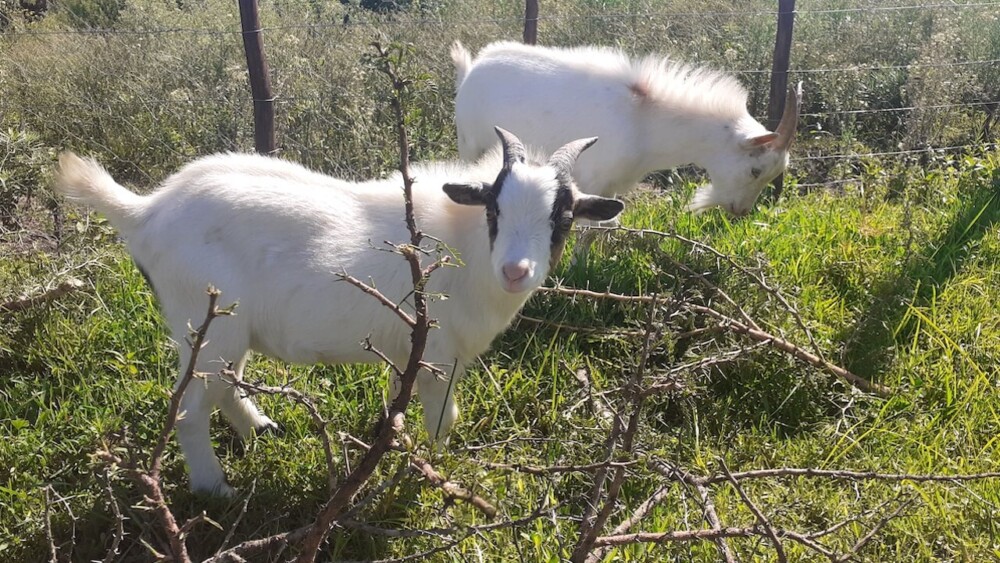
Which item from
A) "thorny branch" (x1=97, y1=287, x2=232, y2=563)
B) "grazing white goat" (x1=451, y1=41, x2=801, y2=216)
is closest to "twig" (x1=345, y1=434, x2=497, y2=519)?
"thorny branch" (x1=97, y1=287, x2=232, y2=563)

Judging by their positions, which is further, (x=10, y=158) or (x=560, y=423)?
(x=10, y=158)

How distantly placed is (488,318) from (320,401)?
0.99 m

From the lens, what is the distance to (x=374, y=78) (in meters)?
7.07

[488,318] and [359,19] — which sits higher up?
[359,19]

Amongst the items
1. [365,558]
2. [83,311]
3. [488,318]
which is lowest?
[365,558]

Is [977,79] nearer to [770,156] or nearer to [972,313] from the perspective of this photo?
[770,156]

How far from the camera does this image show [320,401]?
143 inches

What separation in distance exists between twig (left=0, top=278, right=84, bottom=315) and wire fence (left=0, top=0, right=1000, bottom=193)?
2.20m

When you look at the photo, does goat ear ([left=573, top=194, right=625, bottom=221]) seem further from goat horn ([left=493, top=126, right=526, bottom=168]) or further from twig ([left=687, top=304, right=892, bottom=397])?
twig ([left=687, top=304, right=892, bottom=397])

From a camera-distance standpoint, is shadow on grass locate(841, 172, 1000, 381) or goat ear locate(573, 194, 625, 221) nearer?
goat ear locate(573, 194, 625, 221)

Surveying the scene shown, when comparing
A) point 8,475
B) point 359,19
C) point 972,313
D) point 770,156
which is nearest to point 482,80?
point 770,156

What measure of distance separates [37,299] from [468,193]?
2.32 meters

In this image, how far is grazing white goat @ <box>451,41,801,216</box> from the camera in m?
5.28

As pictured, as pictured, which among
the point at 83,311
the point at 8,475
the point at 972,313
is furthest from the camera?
the point at 972,313
